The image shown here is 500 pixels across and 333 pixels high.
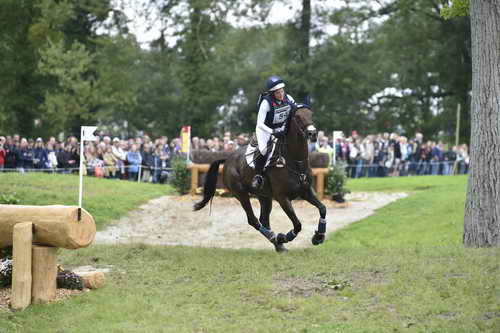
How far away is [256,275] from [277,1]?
116ft

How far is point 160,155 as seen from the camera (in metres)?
27.9

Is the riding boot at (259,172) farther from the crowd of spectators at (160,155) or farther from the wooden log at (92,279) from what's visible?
the crowd of spectators at (160,155)

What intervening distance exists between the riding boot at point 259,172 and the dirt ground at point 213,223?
3295mm

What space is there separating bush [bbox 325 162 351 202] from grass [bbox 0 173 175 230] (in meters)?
5.31

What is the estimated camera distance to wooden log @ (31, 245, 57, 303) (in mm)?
9188

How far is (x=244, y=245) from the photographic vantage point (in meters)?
16.0

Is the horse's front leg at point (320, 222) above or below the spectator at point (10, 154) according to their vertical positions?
below

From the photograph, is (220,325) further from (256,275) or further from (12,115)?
(12,115)

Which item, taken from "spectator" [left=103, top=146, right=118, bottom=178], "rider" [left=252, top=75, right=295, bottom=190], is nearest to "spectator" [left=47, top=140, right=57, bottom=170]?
"spectator" [left=103, top=146, right=118, bottom=178]

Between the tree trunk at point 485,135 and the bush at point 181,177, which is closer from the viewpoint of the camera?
the tree trunk at point 485,135

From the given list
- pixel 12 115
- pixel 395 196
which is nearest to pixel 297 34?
pixel 12 115

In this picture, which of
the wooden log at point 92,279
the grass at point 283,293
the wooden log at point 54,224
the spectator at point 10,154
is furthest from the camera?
the spectator at point 10,154

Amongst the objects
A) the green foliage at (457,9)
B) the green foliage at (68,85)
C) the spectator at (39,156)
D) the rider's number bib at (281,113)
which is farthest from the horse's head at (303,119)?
the green foliage at (68,85)

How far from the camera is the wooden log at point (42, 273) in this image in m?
9.19
